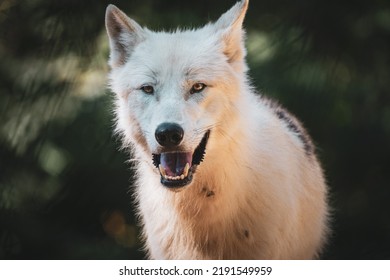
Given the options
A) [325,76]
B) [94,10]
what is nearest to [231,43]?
[325,76]

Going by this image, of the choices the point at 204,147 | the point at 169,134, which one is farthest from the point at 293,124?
the point at 169,134

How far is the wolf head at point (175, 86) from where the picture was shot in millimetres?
3180

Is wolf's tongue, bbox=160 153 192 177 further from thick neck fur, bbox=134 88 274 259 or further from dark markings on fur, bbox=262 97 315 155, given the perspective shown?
dark markings on fur, bbox=262 97 315 155

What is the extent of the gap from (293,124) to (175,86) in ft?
4.74

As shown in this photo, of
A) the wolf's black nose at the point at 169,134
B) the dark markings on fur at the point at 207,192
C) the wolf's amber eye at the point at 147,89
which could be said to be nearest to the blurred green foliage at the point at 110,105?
the dark markings on fur at the point at 207,192

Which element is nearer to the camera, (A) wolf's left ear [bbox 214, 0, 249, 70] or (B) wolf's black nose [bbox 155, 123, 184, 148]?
(B) wolf's black nose [bbox 155, 123, 184, 148]

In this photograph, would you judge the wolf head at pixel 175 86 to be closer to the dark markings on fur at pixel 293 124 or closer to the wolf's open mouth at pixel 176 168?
the wolf's open mouth at pixel 176 168

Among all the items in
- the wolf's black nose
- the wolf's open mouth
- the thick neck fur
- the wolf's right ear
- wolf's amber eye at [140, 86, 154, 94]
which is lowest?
the thick neck fur

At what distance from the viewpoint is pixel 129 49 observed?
3.65 m

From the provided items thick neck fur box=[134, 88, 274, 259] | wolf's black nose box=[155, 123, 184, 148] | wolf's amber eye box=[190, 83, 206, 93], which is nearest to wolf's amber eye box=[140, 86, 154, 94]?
wolf's amber eye box=[190, 83, 206, 93]

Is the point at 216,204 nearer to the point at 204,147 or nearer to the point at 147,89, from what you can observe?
the point at 204,147

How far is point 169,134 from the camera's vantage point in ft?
10.1

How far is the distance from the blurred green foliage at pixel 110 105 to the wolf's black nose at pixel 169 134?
1715mm

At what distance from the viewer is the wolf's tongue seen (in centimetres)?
326
